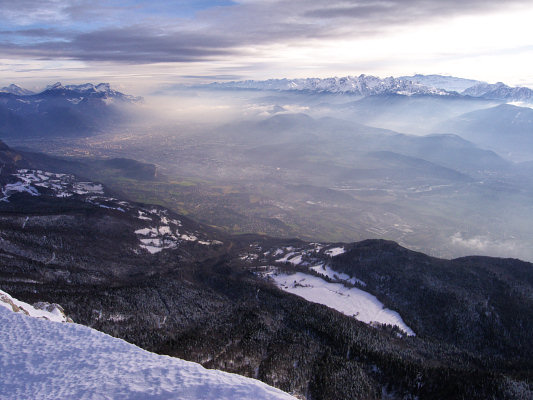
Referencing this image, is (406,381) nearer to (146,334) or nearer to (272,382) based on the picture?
(272,382)

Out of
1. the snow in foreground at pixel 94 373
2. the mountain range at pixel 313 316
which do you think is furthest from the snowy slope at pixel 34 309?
the snow in foreground at pixel 94 373

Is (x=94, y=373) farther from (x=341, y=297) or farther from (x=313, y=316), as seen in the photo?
(x=341, y=297)

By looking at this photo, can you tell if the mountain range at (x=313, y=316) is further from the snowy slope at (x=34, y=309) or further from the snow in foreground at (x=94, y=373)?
the snowy slope at (x=34, y=309)

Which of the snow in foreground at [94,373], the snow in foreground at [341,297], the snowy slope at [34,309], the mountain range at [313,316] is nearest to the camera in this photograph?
the snow in foreground at [94,373]

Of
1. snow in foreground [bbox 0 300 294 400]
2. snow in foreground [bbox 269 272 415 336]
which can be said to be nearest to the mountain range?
snow in foreground [bbox 269 272 415 336]

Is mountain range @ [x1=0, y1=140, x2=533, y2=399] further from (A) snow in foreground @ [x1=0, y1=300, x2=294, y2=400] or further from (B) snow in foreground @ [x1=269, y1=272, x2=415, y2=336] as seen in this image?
(A) snow in foreground @ [x1=0, y1=300, x2=294, y2=400]

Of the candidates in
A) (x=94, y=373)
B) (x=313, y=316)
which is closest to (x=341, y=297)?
(x=313, y=316)
